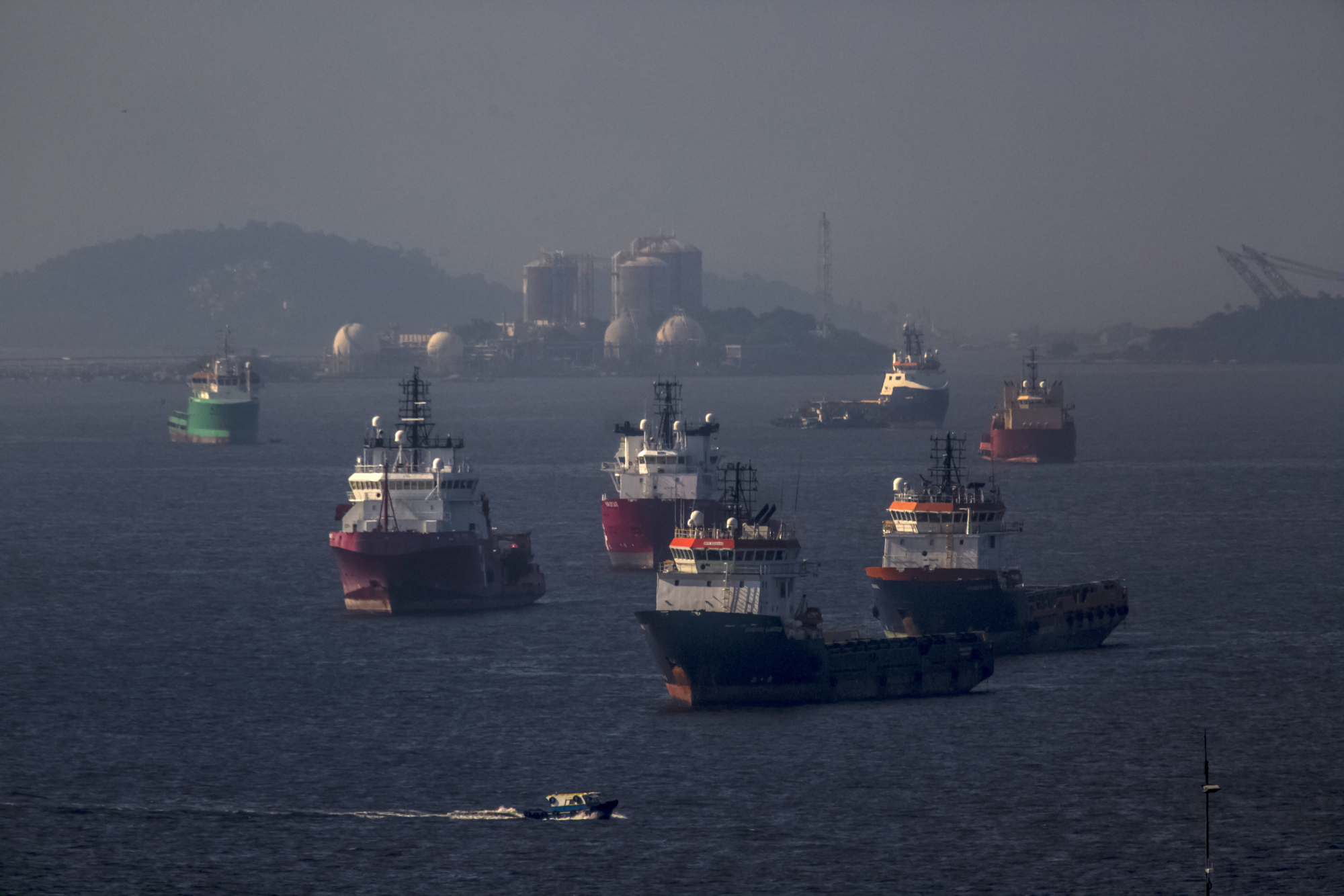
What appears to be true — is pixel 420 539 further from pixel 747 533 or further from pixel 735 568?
pixel 735 568

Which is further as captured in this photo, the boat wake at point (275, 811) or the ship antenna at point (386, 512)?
the ship antenna at point (386, 512)

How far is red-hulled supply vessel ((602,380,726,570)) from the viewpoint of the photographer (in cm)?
10688

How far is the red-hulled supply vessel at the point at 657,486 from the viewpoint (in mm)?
106875

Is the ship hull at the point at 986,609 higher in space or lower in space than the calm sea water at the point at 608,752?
higher

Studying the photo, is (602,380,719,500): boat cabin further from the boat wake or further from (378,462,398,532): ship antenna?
the boat wake

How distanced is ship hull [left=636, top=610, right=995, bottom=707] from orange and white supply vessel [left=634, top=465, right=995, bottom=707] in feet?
0.08

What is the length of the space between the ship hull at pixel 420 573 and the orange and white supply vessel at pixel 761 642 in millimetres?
20281

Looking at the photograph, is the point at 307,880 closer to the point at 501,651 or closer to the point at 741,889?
the point at 741,889

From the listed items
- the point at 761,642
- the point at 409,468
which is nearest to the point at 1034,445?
the point at 409,468

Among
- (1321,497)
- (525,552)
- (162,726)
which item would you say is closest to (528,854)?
(162,726)

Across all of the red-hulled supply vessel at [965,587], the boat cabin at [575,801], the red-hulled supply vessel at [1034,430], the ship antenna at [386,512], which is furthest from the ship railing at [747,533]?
the red-hulled supply vessel at [1034,430]

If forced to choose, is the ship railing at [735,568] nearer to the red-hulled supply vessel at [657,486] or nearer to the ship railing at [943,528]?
the ship railing at [943,528]

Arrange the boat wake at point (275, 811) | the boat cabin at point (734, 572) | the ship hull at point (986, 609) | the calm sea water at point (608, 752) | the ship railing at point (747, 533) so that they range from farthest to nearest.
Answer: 1. the ship hull at point (986, 609)
2. the ship railing at point (747, 533)
3. the boat cabin at point (734, 572)
4. the boat wake at point (275, 811)
5. the calm sea water at point (608, 752)

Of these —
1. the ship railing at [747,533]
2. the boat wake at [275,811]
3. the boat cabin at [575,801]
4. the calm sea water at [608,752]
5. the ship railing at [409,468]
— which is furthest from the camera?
the ship railing at [409,468]
